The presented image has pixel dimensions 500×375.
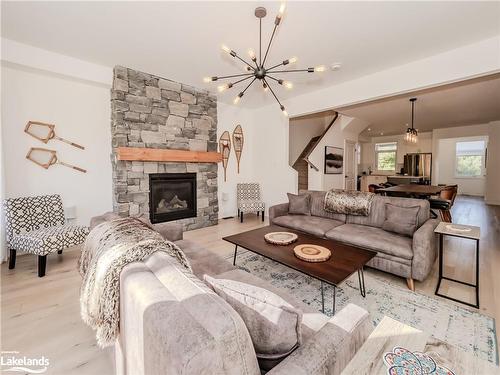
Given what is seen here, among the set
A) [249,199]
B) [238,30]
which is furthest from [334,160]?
[238,30]

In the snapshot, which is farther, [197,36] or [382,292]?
[197,36]

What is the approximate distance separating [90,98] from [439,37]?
493 cm

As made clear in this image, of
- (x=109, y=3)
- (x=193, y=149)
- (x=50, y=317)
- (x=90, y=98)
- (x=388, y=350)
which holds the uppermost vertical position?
(x=109, y=3)

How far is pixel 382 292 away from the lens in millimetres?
2381

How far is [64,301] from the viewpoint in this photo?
7.40 feet

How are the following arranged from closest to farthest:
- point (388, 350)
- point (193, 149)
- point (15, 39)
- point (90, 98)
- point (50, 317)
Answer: point (388, 350) → point (50, 317) → point (15, 39) → point (90, 98) → point (193, 149)

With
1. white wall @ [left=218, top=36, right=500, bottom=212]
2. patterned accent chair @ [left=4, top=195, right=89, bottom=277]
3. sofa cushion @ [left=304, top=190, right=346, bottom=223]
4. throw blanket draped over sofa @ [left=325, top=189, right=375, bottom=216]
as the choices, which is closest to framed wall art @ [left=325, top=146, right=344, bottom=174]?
white wall @ [left=218, top=36, right=500, bottom=212]

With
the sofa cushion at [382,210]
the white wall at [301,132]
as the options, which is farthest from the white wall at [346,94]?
the sofa cushion at [382,210]

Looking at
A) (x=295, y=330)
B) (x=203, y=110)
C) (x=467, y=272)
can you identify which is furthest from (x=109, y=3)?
(x=467, y=272)

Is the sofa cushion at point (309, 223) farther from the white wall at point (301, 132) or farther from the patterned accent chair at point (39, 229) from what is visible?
the white wall at point (301, 132)

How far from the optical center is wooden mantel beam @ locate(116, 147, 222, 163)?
12.5 ft

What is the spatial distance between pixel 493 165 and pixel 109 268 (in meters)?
10.4

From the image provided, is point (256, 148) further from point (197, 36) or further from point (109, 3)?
point (109, 3)

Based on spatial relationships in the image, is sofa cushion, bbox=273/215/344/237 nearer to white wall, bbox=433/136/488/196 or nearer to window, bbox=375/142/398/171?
window, bbox=375/142/398/171
